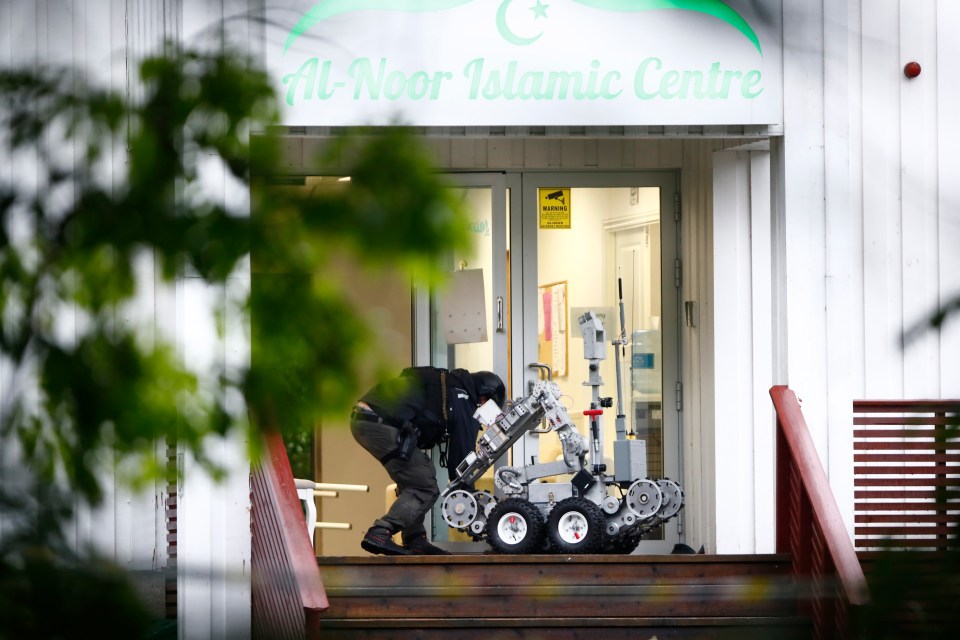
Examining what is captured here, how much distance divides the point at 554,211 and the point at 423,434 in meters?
1.83

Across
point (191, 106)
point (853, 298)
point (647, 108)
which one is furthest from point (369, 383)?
point (853, 298)

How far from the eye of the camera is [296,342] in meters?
1.03

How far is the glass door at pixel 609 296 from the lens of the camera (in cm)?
930

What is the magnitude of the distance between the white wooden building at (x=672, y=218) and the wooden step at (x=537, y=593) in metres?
0.66

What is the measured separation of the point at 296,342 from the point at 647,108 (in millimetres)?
5532

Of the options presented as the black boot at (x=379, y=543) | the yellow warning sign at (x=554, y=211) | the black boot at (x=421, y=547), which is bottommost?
the black boot at (x=421, y=547)

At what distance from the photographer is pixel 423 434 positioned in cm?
849

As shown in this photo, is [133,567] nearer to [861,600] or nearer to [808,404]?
[861,600]

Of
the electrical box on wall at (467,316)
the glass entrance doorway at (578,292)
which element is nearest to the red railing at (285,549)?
the electrical box on wall at (467,316)

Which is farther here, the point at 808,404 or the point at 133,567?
the point at 808,404

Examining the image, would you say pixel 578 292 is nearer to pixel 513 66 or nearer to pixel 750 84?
pixel 750 84

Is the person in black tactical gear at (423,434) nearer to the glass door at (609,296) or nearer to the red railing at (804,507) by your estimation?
the glass door at (609,296)

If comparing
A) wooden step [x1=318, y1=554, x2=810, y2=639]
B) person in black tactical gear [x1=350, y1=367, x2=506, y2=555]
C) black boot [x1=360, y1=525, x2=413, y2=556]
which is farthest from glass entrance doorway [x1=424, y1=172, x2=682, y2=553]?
wooden step [x1=318, y1=554, x2=810, y2=639]

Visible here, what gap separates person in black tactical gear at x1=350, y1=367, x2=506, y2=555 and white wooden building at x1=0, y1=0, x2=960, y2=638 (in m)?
0.75
